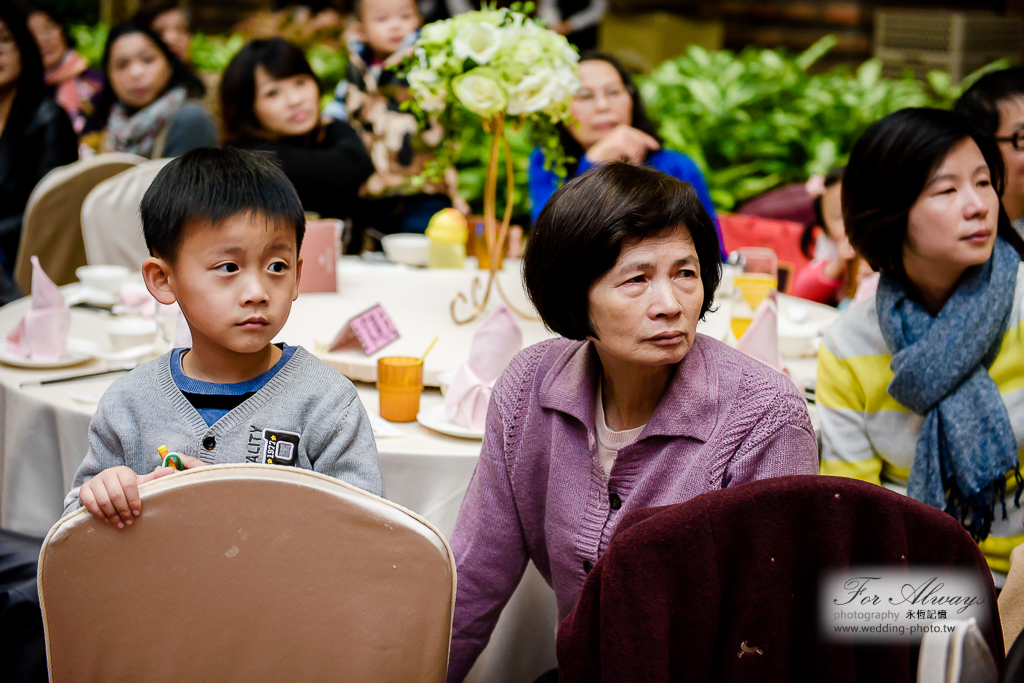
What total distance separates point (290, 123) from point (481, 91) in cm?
160

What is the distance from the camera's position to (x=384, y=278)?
8.64ft

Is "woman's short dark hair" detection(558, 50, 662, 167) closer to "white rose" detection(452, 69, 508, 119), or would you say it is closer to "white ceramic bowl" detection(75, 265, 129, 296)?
"white rose" detection(452, 69, 508, 119)

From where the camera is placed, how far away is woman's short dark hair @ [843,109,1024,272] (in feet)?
4.75

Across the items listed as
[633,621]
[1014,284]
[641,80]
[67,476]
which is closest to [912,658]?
[633,621]

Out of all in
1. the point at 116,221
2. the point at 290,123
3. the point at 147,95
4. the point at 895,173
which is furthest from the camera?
the point at 147,95

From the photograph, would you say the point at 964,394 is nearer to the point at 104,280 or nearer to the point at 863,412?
the point at 863,412

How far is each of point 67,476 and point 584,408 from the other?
102 centimetres

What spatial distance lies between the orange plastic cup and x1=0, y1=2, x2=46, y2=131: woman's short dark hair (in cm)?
270

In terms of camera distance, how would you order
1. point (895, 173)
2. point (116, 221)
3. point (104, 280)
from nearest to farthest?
point (895, 173) < point (104, 280) < point (116, 221)

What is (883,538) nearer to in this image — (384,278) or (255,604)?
(255,604)

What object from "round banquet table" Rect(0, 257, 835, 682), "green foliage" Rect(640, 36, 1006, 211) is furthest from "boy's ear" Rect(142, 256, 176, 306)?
"green foliage" Rect(640, 36, 1006, 211)

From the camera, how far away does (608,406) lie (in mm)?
1289

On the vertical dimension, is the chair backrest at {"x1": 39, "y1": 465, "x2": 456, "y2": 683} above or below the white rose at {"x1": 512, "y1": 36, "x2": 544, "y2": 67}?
below

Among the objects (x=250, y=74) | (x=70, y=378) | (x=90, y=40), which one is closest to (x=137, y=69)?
(x=250, y=74)
